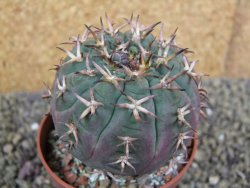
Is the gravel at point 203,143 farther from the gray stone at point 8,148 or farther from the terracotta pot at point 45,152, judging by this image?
→ the terracotta pot at point 45,152

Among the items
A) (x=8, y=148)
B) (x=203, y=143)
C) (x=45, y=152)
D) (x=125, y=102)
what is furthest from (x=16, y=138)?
(x=125, y=102)

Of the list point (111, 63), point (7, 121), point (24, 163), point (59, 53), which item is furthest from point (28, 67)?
point (111, 63)

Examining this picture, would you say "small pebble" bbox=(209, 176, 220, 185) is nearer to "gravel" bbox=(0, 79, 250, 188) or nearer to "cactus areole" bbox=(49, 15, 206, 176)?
"gravel" bbox=(0, 79, 250, 188)

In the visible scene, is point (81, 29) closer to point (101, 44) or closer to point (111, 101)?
point (101, 44)

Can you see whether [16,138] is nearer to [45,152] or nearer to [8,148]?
[8,148]

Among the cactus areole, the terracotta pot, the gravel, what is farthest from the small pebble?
the cactus areole

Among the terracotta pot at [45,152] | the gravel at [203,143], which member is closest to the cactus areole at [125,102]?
the terracotta pot at [45,152]
